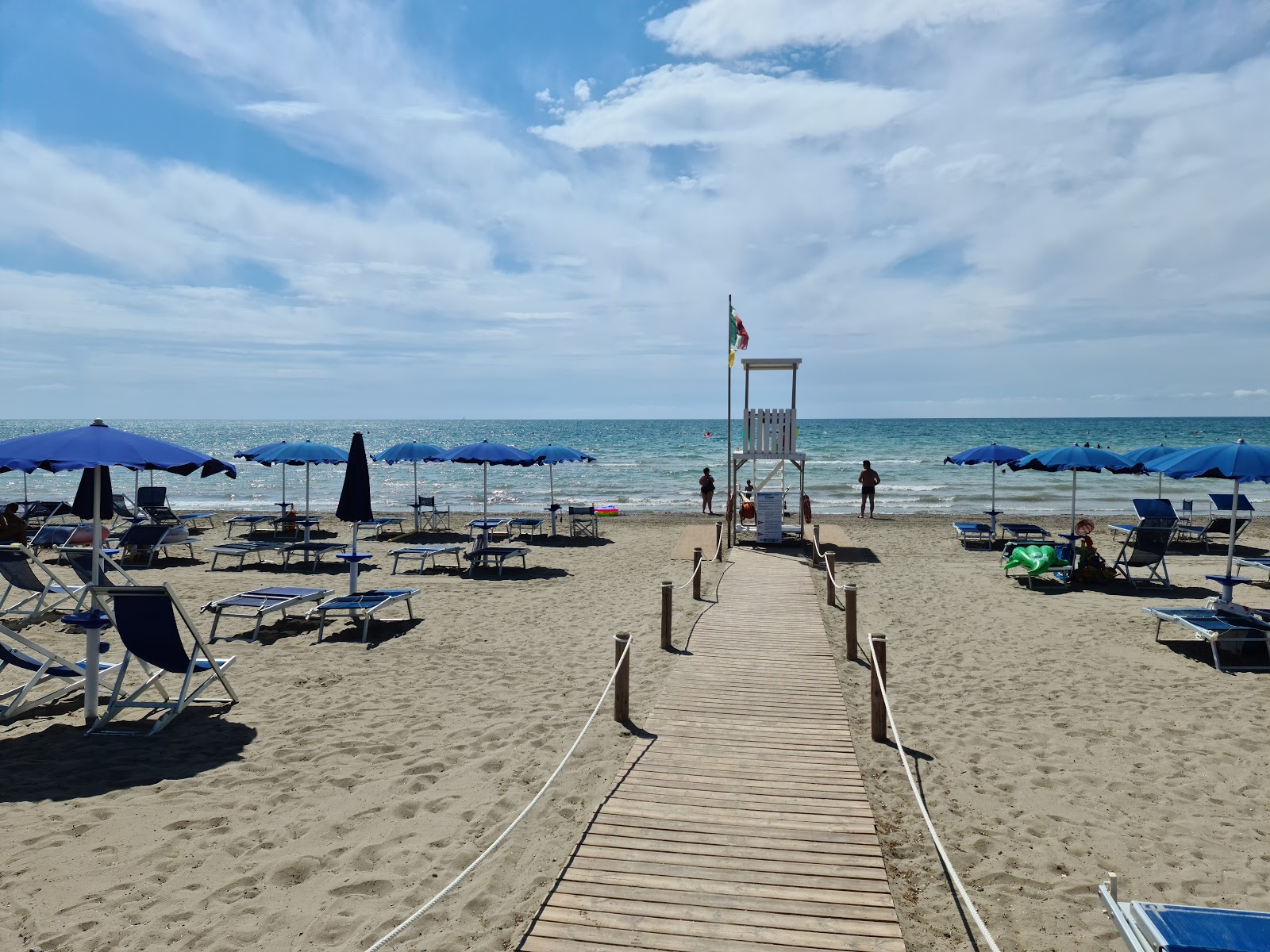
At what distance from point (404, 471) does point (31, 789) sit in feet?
174

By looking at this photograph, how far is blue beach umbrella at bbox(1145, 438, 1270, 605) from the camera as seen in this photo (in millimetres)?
8953

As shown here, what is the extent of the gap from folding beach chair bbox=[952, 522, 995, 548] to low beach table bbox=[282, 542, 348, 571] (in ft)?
46.6

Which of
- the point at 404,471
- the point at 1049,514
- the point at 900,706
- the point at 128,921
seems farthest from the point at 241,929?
the point at 404,471

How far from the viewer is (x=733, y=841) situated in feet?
14.5

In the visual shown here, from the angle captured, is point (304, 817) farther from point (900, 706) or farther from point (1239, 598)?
point (1239, 598)

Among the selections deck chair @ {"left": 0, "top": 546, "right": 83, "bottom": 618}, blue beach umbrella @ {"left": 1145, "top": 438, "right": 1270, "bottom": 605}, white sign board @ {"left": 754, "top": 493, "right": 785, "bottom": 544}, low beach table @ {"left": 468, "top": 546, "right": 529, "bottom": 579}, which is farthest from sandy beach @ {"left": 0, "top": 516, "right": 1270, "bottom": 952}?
white sign board @ {"left": 754, "top": 493, "right": 785, "bottom": 544}

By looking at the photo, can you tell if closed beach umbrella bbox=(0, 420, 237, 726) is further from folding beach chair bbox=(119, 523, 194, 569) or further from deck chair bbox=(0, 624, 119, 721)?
folding beach chair bbox=(119, 523, 194, 569)

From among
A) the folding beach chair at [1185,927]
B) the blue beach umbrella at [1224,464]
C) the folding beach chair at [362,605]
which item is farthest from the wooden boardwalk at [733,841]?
the blue beach umbrella at [1224,464]

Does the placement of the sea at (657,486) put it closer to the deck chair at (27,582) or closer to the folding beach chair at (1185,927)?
the deck chair at (27,582)

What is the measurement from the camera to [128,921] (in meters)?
3.81

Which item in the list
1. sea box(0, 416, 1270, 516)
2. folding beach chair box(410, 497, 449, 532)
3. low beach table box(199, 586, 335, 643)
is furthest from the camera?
sea box(0, 416, 1270, 516)

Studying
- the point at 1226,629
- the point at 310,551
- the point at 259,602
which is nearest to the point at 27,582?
the point at 259,602

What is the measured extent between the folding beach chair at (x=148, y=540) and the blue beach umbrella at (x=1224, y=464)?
17.0m

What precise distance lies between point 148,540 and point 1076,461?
59.5 feet
